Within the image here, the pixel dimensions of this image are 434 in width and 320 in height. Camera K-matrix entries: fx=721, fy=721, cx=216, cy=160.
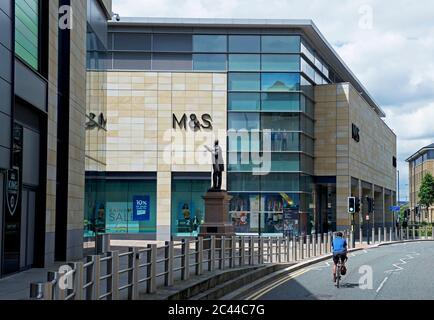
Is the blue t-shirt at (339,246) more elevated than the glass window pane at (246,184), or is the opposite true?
the glass window pane at (246,184)

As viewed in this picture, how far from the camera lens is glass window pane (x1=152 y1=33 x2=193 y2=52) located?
177ft

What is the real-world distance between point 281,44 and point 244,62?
3096 millimetres

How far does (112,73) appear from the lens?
5275 centimetres

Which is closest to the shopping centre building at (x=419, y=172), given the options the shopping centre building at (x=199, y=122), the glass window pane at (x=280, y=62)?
the shopping centre building at (x=199, y=122)

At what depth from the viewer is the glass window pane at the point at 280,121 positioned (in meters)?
53.2

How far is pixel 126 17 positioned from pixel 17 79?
35135 mm

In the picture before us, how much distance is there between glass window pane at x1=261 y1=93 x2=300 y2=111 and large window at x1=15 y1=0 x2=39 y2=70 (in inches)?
1290

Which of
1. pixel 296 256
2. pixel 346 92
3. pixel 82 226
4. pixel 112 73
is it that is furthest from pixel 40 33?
pixel 346 92

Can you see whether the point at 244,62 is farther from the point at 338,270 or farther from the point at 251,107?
the point at 338,270

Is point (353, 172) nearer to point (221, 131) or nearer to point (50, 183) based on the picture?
point (221, 131)

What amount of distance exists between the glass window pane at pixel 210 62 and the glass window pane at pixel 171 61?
0.53 m

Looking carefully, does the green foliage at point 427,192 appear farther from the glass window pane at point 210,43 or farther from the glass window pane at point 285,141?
the glass window pane at point 210,43

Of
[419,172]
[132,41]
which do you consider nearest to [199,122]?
[132,41]
